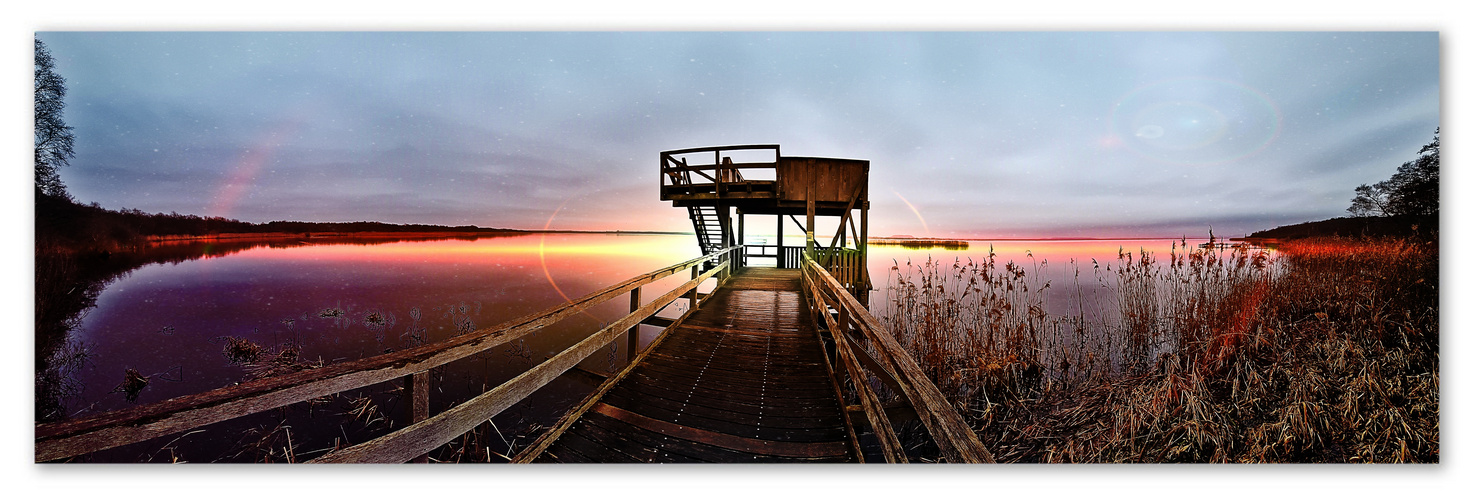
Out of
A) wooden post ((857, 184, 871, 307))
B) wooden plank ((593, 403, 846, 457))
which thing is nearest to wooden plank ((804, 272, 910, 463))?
wooden plank ((593, 403, 846, 457))

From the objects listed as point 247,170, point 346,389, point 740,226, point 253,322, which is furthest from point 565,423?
point 740,226

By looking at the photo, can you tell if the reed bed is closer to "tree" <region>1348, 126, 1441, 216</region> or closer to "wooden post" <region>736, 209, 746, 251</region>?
"tree" <region>1348, 126, 1441, 216</region>

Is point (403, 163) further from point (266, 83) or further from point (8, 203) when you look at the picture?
point (8, 203)

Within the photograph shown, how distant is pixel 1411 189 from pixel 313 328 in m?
13.4

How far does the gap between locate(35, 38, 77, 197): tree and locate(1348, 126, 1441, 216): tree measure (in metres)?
10.4

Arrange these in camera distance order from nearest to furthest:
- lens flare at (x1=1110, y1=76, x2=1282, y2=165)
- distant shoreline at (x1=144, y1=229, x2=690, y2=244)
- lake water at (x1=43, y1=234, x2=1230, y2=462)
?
lens flare at (x1=1110, y1=76, x2=1282, y2=165), lake water at (x1=43, y1=234, x2=1230, y2=462), distant shoreline at (x1=144, y1=229, x2=690, y2=244)

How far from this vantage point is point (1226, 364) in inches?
167

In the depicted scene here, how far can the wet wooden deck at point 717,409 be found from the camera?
8.57ft

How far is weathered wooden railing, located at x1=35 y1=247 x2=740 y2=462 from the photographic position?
1.30 metres

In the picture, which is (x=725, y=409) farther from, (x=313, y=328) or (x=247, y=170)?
(x=313, y=328)

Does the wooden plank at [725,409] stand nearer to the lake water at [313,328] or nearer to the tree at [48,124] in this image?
the lake water at [313,328]

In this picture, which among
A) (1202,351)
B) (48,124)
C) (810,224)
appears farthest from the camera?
(810,224)

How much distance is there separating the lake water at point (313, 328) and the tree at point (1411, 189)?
8.05 ft

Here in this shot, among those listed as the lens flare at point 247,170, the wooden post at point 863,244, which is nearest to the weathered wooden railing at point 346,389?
the lens flare at point 247,170
